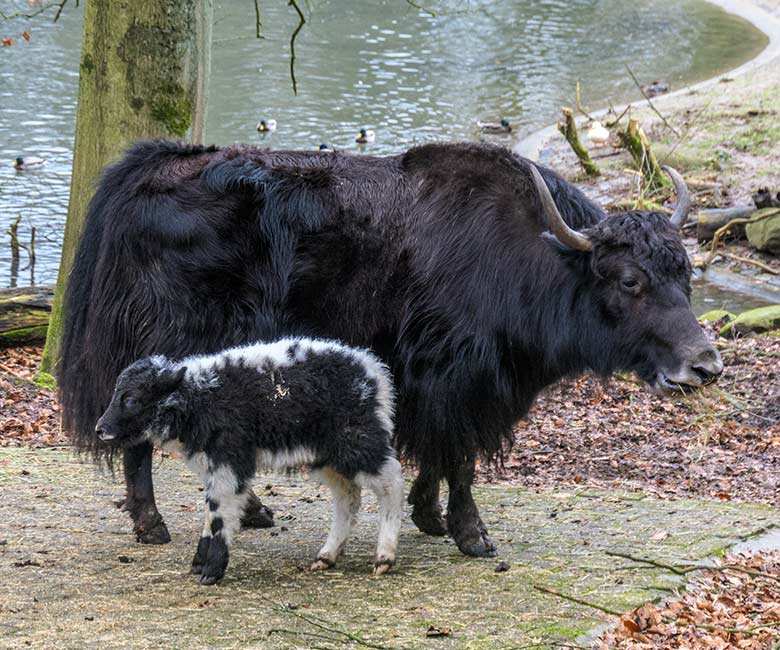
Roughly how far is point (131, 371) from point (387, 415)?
1.24m

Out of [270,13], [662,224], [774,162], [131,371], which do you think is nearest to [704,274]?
[774,162]

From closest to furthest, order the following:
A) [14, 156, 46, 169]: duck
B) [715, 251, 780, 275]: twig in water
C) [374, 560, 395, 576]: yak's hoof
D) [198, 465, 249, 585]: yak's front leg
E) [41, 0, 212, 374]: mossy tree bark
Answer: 1. [198, 465, 249, 585]: yak's front leg
2. [374, 560, 395, 576]: yak's hoof
3. [41, 0, 212, 374]: mossy tree bark
4. [715, 251, 780, 275]: twig in water
5. [14, 156, 46, 169]: duck

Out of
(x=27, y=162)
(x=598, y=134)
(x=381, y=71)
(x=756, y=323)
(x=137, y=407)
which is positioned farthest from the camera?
(x=381, y=71)

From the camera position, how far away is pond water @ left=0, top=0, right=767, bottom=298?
2330cm

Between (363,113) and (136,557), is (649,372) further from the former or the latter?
(363,113)

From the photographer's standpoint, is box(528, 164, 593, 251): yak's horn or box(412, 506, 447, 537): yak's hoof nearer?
box(528, 164, 593, 251): yak's horn

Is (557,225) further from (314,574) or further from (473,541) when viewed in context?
(314,574)

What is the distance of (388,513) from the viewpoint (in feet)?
19.7

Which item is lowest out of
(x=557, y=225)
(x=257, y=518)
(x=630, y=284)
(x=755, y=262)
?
(x=755, y=262)

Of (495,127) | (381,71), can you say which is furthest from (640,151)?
(381,71)

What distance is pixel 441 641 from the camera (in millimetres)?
5152

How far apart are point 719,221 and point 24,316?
9.40 meters

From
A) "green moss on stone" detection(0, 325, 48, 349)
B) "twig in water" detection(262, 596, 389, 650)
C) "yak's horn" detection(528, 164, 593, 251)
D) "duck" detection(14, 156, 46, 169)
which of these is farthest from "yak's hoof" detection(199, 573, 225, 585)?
"duck" detection(14, 156, 46, 169)

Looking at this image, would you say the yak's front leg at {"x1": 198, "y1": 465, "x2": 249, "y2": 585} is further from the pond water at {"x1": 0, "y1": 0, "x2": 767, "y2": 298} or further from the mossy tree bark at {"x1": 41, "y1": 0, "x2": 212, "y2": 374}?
the pond water at {"x1": 0, "y1": 0, "x2": 767, "y2": 298}
